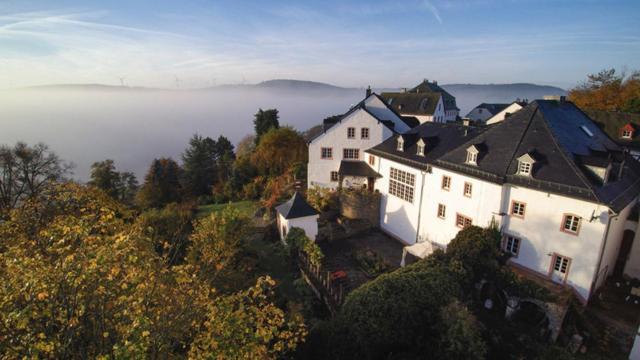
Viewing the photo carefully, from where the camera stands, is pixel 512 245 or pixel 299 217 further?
pixel 299 217

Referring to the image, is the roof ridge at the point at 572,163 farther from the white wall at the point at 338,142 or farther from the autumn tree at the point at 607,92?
the autumn tree at the point at 607,92

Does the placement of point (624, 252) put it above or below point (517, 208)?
below

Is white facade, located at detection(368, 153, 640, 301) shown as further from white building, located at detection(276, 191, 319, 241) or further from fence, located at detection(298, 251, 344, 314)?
fence, located at detection(298, 251, 344, 314)

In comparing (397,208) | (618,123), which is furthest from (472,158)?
(618,123)

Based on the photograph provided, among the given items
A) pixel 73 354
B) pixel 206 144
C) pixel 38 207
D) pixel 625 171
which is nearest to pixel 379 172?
pixel 625 171

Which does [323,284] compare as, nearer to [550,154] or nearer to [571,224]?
[571,224]

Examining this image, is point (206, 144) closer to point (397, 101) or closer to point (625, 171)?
point (397, 101)

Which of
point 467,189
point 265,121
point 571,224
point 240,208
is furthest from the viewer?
point 265,121
